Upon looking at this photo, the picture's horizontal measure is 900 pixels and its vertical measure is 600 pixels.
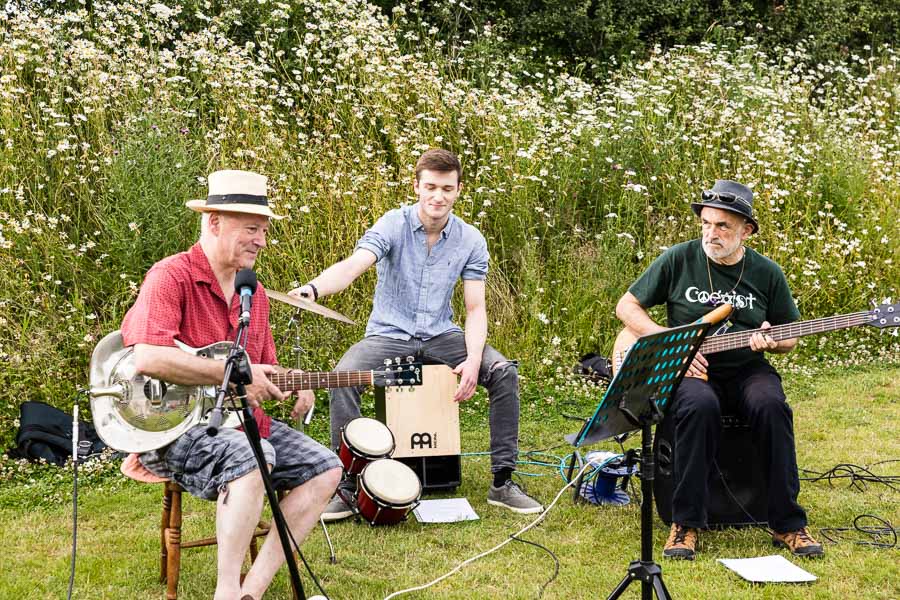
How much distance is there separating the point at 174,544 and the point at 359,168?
4707 millimetres

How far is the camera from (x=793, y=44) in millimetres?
13758

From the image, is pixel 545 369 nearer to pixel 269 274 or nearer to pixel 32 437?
pixel 269 274

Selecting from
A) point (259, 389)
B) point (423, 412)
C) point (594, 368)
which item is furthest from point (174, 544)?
point (594, 368)

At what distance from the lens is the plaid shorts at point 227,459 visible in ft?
11.3

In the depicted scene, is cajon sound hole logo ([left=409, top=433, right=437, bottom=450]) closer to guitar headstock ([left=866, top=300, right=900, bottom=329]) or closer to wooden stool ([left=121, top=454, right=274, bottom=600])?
wooden stool ([left=121, top=454, right=274, bottom=600])

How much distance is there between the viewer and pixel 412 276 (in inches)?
214

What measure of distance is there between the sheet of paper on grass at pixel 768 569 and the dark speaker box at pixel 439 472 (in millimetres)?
1648

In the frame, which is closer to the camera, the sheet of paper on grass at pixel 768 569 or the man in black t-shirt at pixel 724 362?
the sheet of paper on grass at pixel 768 569

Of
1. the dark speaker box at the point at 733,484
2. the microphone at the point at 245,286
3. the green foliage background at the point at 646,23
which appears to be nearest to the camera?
the microphone at the point at 245,286

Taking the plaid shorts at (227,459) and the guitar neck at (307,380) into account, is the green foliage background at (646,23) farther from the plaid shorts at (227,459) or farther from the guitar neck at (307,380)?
the plaid shorts at (227,459)

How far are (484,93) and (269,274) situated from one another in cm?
334

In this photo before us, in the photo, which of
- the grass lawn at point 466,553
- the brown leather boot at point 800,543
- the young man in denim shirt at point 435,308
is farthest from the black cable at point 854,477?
the young man in denim shirt at point 435,308

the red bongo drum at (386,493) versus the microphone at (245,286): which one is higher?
the microphone at (245,286)

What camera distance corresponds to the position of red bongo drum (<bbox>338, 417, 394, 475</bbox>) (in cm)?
483
